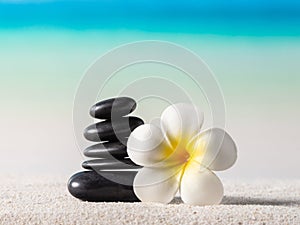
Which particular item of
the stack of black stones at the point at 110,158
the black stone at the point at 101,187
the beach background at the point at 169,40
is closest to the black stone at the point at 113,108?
the stack of black stones at the point at 110,158

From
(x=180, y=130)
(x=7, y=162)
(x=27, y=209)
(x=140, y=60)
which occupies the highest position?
(x=140, y=60)

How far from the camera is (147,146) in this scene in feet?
3.95

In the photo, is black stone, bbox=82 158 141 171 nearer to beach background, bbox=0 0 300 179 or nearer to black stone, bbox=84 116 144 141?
black stone, bbox=84 116 144 141

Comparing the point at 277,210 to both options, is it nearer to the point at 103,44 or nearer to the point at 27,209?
the point at 27,209

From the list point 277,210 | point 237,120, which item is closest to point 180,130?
point 277,210

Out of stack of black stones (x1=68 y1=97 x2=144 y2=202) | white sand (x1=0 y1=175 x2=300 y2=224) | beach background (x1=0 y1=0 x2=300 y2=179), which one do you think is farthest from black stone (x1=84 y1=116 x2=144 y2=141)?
beach background (x1=0 y1=0 x2=300 y2=179)

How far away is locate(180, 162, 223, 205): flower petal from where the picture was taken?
117cm

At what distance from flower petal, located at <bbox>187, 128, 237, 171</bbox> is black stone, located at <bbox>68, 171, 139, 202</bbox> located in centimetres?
16

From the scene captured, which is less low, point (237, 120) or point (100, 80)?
point (100, 80)

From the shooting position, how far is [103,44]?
2.04m

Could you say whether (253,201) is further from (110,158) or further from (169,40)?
(169,40)

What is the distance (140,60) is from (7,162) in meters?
0.81

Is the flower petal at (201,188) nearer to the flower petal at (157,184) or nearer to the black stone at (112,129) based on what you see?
the flower petal at (157,184)

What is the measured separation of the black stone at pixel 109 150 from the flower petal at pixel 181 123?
0.10m
